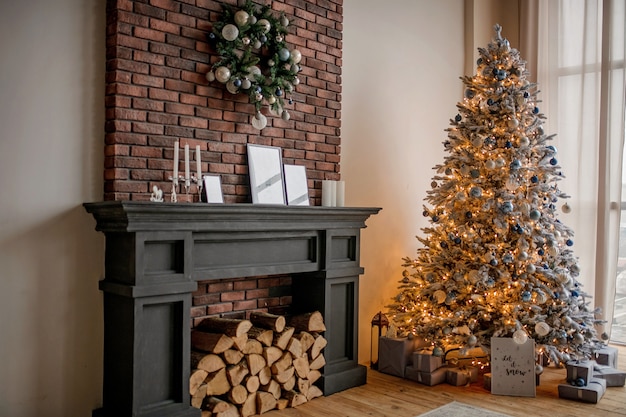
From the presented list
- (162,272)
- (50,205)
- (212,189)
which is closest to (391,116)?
(212,189)

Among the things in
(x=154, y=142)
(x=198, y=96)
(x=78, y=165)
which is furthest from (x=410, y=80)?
(x=78, y=165)

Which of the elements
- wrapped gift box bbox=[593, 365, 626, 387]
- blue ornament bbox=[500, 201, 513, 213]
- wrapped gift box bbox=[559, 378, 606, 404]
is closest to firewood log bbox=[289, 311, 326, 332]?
blue ornament bbox=[500, 201, 513, 213]

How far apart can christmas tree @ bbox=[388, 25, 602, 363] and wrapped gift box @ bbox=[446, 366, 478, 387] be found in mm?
169

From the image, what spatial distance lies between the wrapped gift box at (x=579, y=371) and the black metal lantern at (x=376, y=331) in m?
1.24

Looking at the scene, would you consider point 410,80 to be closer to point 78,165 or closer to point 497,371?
point 497,371

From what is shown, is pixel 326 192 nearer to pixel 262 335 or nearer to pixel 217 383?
pixel 262 335

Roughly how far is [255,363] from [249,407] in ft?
0.81

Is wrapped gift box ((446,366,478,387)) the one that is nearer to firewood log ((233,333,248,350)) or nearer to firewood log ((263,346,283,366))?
firewood log ((263,346,283,366))

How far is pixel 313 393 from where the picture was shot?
12.4 feet

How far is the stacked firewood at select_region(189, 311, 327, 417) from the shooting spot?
329 centimetres

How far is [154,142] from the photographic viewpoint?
3.22 meters

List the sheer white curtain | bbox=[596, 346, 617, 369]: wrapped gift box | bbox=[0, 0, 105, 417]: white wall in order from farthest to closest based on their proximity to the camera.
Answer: the sheer white curtain
bbox=[596, 346, 617, 369]: wrapped gift box
bbox=[0, 0, 105, 417]: white wall

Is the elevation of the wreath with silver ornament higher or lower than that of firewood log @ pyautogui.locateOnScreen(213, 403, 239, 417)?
higher

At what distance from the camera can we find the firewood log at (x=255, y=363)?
3424mm
